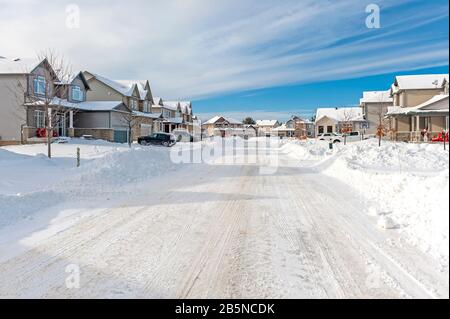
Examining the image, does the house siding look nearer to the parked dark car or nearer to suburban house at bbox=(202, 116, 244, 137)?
the parked dark car

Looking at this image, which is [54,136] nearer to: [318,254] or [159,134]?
[159,134]

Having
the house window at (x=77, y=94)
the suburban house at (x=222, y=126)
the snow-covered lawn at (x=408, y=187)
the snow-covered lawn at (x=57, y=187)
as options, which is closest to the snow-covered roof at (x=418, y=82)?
the snow-covered lawn at (x=408, y=187)

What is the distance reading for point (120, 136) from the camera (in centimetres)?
4231

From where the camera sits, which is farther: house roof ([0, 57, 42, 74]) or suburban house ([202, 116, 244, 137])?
suburban house ([202, 116, 244, 137])

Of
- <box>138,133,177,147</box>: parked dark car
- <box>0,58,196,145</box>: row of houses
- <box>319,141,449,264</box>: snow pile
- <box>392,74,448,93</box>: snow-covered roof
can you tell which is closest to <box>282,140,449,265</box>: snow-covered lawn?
<box>319,141,449,264</box>: snow pile

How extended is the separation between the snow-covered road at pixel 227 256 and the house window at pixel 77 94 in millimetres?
36351

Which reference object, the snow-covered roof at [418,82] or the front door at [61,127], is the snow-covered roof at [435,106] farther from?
the front door at [61,127]

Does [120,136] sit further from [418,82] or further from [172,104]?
[172,104]

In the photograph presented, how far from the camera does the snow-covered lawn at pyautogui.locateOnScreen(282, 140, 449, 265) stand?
6.59ft

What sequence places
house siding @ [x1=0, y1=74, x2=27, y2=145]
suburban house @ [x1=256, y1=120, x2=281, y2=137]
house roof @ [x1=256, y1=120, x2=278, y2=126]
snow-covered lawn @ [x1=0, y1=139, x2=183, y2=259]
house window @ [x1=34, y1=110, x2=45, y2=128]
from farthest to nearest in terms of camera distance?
house roof @ [x1=256, y1=120, x2=278, y2=126]
suburban house @ [x1=256, y1=120, x2=281, y2=137]
house window @ [x1=34, y1=110, x2=45, y2=128]
house siding @ [x1=0, y1=74, x2=27, y2=145]
snow-covered lawn @ [x1=0, y1=139, x2=183, y2=259]

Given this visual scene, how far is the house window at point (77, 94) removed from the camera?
40075 millimetres

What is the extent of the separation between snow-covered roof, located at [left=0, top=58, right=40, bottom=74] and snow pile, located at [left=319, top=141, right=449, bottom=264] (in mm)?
29638
